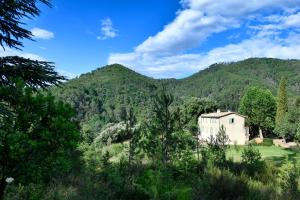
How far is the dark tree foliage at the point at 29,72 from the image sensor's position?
8.41 metres

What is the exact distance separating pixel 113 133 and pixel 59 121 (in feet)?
147

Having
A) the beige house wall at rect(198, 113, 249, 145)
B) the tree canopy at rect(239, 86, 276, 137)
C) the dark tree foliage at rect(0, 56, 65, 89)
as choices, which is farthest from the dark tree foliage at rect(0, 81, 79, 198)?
the tree canopy at rect(239, 86, 276, 137)

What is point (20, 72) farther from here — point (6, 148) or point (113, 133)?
point (113, 133)

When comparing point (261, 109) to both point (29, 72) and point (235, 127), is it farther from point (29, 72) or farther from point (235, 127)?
point (29, 72)

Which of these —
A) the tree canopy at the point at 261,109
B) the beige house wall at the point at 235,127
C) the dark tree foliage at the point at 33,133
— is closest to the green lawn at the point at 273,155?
the beige house wall at the point at 235,127

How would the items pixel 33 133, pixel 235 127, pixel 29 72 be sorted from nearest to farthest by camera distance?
pixel 33 133 → pixel 29 72 → pixel 235 127

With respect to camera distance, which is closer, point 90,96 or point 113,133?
point 113,133

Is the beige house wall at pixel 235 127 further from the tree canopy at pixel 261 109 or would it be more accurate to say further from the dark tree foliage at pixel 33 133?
the dark tree foliage at pixel 33 133

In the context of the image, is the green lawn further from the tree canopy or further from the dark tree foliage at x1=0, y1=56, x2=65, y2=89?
the tree canopy

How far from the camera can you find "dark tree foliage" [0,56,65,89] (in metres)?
8.41

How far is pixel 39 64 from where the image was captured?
28.8ft

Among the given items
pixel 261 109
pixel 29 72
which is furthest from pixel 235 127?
pixel 29 72

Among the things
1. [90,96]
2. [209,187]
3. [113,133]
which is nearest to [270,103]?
[113,133]

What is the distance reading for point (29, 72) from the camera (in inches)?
342
